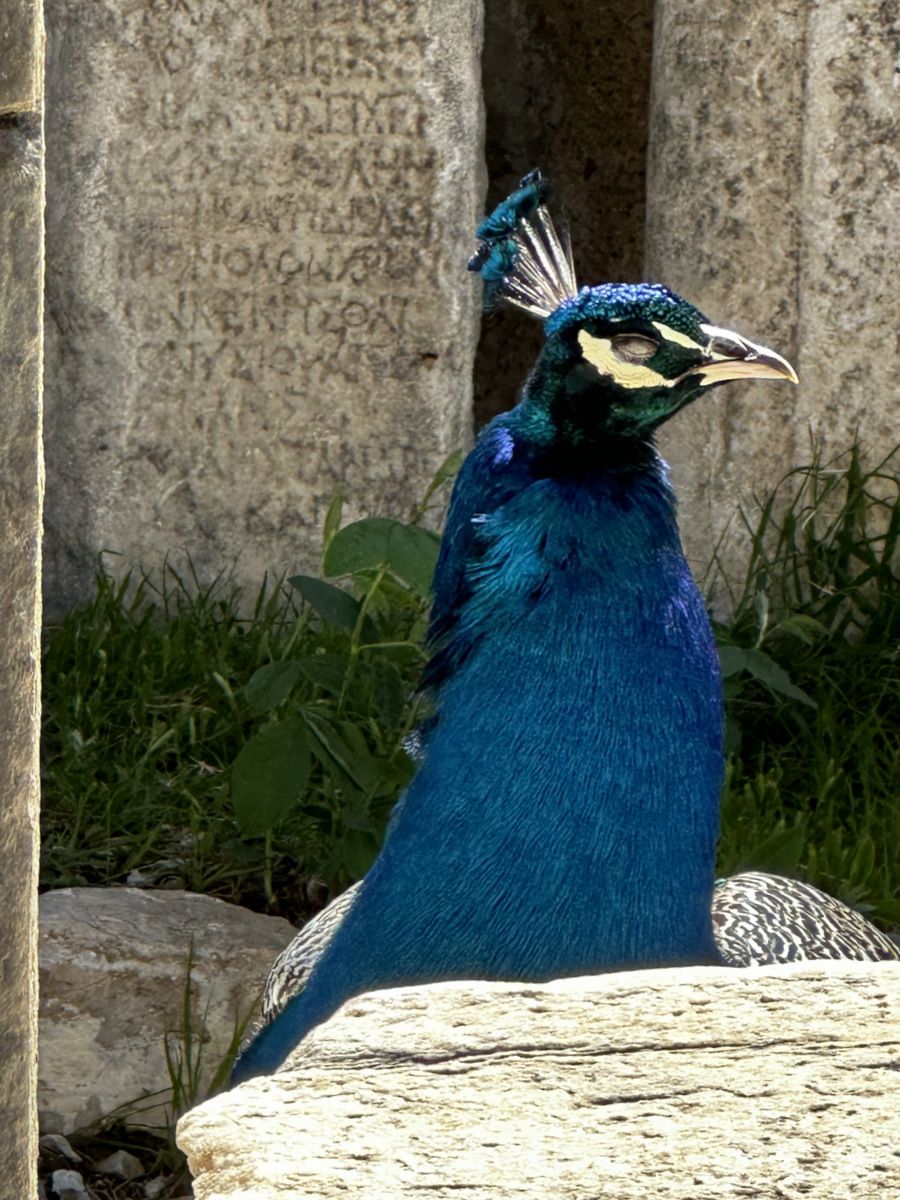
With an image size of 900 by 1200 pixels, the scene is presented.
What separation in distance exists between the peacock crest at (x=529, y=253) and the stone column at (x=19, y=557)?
1126mm

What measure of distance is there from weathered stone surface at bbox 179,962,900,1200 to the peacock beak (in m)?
0.83

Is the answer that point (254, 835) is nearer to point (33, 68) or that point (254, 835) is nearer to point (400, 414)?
point (400, 414)

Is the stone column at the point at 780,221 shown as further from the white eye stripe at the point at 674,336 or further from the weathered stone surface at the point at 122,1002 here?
the white eye stripe at the point at 674,336

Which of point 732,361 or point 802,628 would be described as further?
point 802,628

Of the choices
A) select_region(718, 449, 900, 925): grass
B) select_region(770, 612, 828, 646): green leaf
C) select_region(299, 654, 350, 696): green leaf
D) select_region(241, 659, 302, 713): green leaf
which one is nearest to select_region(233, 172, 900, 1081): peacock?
select_region(241, 659, 302, 713): green leaf

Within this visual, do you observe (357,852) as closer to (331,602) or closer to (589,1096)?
(331,602)

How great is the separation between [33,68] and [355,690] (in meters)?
1.99

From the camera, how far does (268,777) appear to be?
9.14 ft

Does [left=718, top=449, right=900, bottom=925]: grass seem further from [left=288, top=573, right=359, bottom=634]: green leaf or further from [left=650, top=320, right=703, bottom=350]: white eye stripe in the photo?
[left=650, top=320, right=703, bottom=350]: white eye stripe

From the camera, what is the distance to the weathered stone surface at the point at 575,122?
4.45 metres

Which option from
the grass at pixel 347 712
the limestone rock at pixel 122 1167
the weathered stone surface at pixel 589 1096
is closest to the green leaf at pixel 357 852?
the grass at pixel 347 712

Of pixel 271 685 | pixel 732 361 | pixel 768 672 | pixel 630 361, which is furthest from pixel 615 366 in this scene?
pixel 768 672

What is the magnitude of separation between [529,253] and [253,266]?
3.96 feet

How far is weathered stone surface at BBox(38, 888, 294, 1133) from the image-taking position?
2779mm
